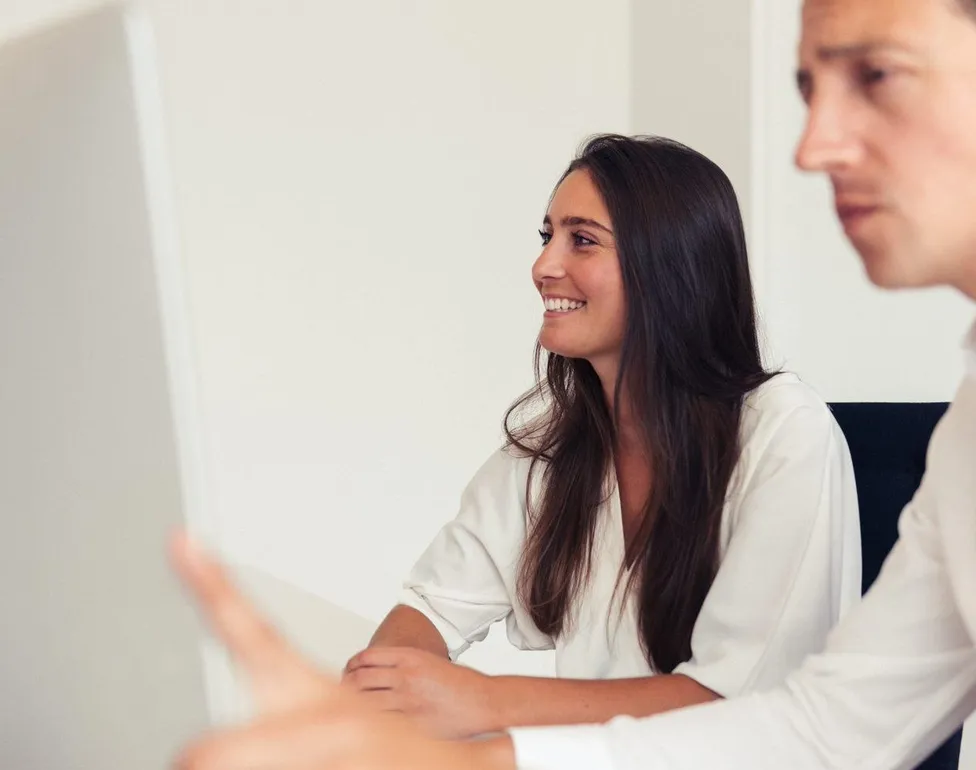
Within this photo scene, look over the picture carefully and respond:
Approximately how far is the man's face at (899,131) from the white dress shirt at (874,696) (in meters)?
0.15

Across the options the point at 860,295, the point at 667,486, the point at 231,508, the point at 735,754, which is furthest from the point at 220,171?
the point at 735,754

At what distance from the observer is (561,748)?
885mm

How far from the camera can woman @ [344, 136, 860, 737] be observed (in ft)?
4.02

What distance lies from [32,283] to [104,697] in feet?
0.72

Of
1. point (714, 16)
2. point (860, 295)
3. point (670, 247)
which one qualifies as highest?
point (714, 16)

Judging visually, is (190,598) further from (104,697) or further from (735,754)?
(735,754)

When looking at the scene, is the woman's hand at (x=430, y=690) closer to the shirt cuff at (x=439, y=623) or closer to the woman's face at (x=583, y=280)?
the shirt cuff at (x=439, y=623)

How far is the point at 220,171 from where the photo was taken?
213 cm

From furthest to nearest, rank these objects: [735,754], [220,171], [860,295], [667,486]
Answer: [860,295] < [220,171] < [667,486] < [735,754]

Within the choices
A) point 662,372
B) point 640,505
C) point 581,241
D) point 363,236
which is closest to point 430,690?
point 640,505

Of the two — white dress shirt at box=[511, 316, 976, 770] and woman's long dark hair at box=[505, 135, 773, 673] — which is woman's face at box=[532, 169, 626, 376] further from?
white dress shirt at box=[511, 316, 976, 770]

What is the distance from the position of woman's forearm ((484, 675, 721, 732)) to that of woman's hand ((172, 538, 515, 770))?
64cm

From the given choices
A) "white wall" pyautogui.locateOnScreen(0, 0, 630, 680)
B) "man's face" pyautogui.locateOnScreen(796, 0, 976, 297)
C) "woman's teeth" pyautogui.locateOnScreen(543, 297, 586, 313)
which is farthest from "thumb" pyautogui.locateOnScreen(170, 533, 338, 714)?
"white wall" pyautogui.locateOnScreen(0, 0, 630, 680)

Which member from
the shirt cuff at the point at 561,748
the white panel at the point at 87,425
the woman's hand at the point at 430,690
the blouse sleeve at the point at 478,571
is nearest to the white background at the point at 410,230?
the blouse sleeve at the point at 478,571
